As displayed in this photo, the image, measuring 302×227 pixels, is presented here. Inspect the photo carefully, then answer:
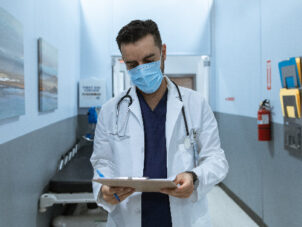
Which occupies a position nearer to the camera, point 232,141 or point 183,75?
point 232,141

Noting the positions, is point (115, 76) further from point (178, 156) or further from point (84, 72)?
point (178, 156)

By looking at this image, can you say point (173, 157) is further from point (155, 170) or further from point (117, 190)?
point (117, 190)

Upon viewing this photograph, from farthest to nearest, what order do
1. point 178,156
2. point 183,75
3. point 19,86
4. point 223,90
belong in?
point 183,75 → point 223,90 → point 19,86 → point 178,156

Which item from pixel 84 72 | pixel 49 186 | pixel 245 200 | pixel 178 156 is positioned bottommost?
pixel 245 200

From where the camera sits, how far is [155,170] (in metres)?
1.07

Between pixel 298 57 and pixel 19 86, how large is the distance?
1.80 m

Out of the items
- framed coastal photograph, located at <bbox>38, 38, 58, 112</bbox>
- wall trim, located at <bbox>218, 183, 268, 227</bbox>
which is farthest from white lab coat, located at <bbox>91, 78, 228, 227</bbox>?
wall trim, located at <bbox>218, 183, 268, 227</bbox>

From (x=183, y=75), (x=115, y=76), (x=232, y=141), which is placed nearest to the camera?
(x=232, y=141)

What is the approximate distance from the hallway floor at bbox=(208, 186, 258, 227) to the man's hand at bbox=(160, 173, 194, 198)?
1.89 meters

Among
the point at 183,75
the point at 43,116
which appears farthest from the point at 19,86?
the point at 183,75

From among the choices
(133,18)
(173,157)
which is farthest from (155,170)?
(133,18)

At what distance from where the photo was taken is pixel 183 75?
5.86 meters

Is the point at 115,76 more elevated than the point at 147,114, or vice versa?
the point at 115,76

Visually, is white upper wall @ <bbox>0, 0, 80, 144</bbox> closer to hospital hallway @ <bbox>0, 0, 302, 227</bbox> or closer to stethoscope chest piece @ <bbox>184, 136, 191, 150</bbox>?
hospital hallway @ <bbox>0, 0, 302, 227</bbox>
